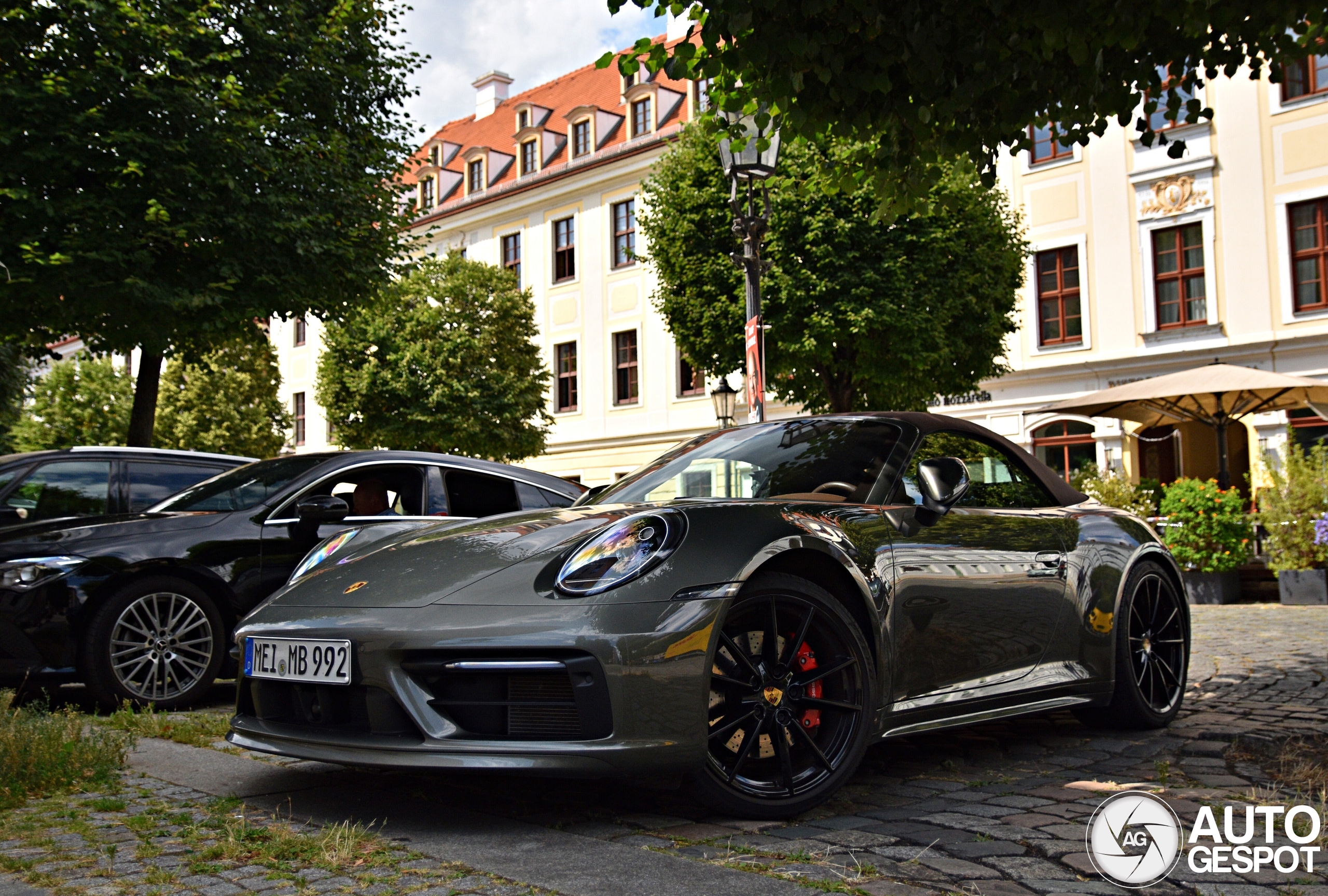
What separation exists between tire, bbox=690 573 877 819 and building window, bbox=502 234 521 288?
1456 inches

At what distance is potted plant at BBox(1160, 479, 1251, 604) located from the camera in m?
14.5

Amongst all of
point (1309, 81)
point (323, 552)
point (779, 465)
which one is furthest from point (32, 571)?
point (1309, 81)

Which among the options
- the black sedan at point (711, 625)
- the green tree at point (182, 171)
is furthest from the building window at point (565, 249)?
the black sedan at point (711, 625)

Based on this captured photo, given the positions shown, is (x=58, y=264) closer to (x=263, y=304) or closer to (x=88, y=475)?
(x=263, y=304)

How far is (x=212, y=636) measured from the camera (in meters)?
6.77

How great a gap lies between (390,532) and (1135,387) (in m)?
12.8

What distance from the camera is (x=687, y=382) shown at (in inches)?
1371

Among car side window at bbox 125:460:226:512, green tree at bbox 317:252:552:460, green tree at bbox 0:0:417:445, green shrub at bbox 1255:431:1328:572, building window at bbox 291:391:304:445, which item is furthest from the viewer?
building window at bbox 291:391:304:445


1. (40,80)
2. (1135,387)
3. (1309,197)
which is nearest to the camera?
(40,80)

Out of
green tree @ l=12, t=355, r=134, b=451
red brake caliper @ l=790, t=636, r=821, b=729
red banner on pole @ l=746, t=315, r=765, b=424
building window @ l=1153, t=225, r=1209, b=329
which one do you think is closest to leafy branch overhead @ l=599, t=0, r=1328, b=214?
red brake caliper @ l=790, t=636, r=821, b=729

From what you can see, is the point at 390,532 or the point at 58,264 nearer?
the point at 390,532

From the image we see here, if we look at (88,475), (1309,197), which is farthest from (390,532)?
(1309,197)

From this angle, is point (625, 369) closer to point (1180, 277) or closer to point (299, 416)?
point (1180, 277)

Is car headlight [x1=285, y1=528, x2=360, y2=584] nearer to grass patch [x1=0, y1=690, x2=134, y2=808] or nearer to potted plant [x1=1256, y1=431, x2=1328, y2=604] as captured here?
grass patch [x1=0, y1=690, x2=134, y2=808]
